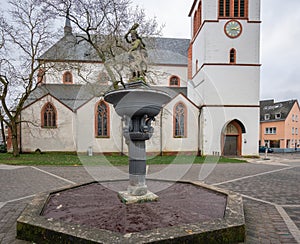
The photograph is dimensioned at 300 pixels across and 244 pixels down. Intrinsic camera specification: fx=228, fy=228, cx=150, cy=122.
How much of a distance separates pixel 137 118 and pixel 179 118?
64.9ft

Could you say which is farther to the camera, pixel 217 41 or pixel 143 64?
pixel 217 41

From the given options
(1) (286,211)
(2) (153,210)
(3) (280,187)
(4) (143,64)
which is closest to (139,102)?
(4) (143,64)

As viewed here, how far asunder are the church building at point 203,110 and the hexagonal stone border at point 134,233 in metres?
18.8

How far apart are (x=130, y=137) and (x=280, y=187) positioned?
6.51m

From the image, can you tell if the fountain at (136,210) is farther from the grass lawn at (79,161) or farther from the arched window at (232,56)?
the arched window at (232,56)

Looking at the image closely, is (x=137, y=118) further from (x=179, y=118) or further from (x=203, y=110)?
(x=179, y=118)

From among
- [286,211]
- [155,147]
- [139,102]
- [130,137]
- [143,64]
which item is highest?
[143,64]

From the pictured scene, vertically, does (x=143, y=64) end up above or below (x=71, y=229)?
above

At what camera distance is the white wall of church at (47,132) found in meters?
24.2

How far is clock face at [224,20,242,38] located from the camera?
23016 millimetres

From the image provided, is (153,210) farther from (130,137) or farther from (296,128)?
(296,128)

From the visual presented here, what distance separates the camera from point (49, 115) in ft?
82.3

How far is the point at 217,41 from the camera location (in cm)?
2302

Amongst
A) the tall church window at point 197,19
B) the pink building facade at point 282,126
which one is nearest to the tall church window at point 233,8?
the tall church window at point 197,19
